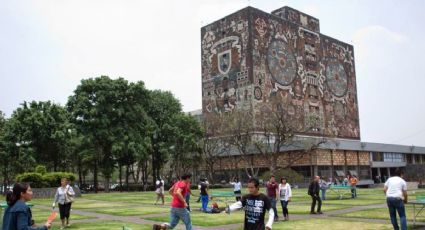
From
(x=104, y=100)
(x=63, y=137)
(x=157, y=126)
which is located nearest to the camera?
(x=63, y=137)

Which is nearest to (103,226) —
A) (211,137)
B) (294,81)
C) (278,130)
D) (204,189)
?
(204,189)

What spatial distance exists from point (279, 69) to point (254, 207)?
66.3m

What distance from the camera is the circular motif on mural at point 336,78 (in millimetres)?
84625

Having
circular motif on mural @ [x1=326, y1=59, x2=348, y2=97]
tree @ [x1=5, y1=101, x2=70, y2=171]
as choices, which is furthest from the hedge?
circular motif on mural @ [x1=326, y1=59, x2=348, y2=97]

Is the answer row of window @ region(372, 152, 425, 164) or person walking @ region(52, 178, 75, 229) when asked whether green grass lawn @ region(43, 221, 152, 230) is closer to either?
person walking @ region(52, 178, 75, 229)

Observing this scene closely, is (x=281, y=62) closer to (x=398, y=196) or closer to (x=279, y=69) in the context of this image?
(x=279, y=69)

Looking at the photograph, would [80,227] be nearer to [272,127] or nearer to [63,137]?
[63,137]

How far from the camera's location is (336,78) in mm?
86562

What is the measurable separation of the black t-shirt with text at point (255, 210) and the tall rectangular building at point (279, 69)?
51901 mm

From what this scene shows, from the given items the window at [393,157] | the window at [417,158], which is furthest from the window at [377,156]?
the window at [417,158]

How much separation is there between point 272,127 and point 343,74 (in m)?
40.5

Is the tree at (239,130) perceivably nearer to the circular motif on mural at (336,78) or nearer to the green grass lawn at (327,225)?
the circular motif on mural at (336,78)

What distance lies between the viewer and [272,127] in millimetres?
54125

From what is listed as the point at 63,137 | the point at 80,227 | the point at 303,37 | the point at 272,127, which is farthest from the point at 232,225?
the point at 303,37
